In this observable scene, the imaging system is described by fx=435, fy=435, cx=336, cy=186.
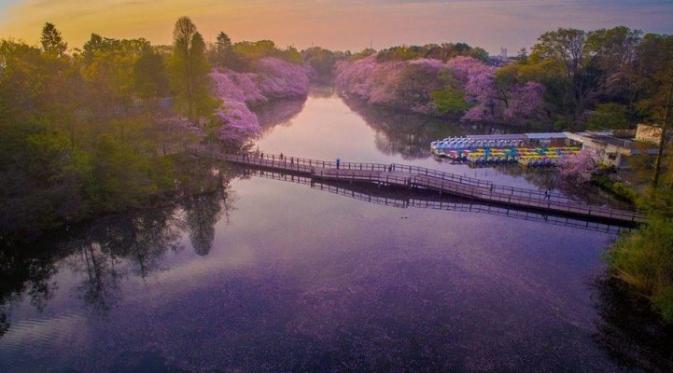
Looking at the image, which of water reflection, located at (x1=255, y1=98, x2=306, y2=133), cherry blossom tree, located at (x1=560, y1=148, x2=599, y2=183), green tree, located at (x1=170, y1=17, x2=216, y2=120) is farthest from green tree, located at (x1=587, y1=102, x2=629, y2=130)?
green tree, located at (x1=170, y1=17, x2=216, y2=120)

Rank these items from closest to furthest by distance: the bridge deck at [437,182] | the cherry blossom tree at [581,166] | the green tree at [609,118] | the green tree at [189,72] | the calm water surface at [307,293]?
the calm water surface at [307,293] → the bridge deck at [437,182] → the cherry blossom tree at [581,166] → the green tree at [189,72] → the green tree at [609,118]

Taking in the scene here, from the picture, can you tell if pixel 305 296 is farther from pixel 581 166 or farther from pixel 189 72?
Answer: pixel 189 72

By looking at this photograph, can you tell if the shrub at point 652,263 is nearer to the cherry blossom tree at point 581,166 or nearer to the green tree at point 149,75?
the cherry blossom tree at point 581,166

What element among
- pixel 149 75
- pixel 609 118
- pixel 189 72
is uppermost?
pixel 189 72

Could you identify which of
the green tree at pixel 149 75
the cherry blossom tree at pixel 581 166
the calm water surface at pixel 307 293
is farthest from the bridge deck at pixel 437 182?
the green tree at pixel 149 75

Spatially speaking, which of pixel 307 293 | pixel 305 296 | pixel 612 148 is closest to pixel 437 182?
pixel 612 148

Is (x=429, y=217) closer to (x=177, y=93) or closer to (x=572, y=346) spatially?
(x=572, y=346)

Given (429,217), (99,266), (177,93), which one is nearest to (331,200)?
(429,217)
